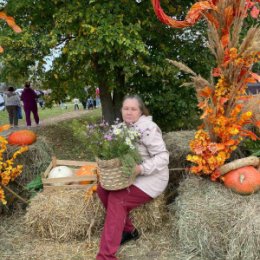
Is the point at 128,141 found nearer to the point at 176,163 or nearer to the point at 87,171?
the point at 87,171

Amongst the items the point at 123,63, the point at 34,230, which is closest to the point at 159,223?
the point at 34,230

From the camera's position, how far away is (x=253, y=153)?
3.87m

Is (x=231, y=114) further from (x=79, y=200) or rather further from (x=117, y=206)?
(x=79, y=200)

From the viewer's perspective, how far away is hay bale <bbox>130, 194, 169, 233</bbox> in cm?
376

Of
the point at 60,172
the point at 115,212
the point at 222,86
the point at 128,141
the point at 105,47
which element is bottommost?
the point at 115,212

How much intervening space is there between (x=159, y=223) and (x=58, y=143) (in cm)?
536

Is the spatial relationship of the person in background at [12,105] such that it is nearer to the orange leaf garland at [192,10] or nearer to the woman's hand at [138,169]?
the orange leaf garland at [192,10]

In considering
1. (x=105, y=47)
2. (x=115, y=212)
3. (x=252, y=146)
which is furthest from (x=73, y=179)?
(x=105, y=47)

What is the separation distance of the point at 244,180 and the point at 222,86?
893 millimetres

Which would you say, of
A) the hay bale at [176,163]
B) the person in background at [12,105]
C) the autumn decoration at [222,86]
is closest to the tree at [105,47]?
the hay bale at [176,163]

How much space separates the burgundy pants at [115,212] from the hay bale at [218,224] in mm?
432

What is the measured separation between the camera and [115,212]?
11.1ft

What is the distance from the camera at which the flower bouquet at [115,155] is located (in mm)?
3244

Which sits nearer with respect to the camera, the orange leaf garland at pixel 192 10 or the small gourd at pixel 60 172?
the orange leaf garland at pixel 192 10
